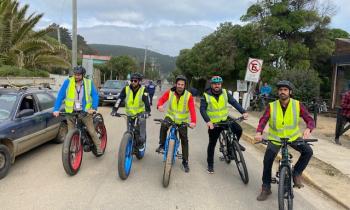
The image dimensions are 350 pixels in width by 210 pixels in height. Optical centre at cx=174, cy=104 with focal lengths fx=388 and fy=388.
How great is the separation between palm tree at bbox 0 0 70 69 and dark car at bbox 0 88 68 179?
12.2 meters

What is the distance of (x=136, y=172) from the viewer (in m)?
6.91

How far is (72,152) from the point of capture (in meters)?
6.59

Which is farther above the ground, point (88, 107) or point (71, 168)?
point (88, 107)

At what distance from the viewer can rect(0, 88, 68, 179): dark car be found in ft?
21.2

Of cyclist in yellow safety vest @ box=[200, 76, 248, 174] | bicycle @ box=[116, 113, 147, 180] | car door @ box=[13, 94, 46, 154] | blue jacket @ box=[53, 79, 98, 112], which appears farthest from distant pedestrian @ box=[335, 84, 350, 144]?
car door @ box=[13, 94, 46, 154]

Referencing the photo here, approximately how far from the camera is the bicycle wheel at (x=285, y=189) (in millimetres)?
4969

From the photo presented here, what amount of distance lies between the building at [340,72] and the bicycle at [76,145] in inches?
610

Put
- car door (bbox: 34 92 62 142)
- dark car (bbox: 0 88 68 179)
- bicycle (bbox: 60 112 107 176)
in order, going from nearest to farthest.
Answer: bicycle (bbox: 60 112 107 176) < dark car (bbox: 0 88 68 179) < car door (bbox: 34 92 62 142)

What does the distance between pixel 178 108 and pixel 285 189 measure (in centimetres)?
244

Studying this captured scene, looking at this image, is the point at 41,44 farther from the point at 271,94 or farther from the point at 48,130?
the point at 48,130

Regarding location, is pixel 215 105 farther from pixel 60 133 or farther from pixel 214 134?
pixel 60 133

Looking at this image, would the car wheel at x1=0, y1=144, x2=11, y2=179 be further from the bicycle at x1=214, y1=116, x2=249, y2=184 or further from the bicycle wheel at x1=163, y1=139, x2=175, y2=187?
the bicycle at x1=214, y1=116, x2=249, y2=184

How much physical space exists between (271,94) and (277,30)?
229 inches

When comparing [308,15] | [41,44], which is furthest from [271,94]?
[41,44]
